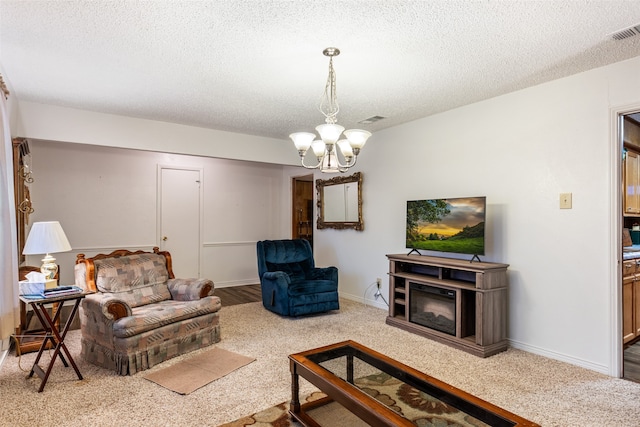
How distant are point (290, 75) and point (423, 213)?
212cm

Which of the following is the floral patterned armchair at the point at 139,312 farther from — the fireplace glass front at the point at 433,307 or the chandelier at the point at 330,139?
the fireplace glass front at the point at 433,307

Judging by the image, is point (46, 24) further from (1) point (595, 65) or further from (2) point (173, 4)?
(1) point (595, 65)

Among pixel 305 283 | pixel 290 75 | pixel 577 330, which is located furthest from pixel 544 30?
pixel 305 283

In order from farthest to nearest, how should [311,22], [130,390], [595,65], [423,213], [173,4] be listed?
[423,213]
[595,65]
[130,390]
[311,22]
[173,4]

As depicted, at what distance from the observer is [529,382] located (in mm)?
2736

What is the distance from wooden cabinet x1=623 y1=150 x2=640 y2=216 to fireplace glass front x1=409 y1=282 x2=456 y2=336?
2.04 m

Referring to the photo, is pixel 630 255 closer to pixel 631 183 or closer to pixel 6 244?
pixel 631 183

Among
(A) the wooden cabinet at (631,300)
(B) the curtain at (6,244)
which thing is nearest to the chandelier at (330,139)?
(B) the curtain at (6,244)

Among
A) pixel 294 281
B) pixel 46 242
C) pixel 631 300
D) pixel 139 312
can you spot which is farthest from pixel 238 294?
pixel 631 300

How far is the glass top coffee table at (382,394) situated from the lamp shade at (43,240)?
2.27 meters

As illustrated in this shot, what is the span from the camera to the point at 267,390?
8.54 ft

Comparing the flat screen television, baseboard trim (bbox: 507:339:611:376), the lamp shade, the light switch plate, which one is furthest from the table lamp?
the light switch plate

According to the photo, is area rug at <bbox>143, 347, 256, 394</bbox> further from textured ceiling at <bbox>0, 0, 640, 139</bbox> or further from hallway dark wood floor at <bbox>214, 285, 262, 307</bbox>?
textured ceiling at <bbox>0, 0, 640, 139</bbox>

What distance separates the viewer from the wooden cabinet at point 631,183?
3.72 meters
